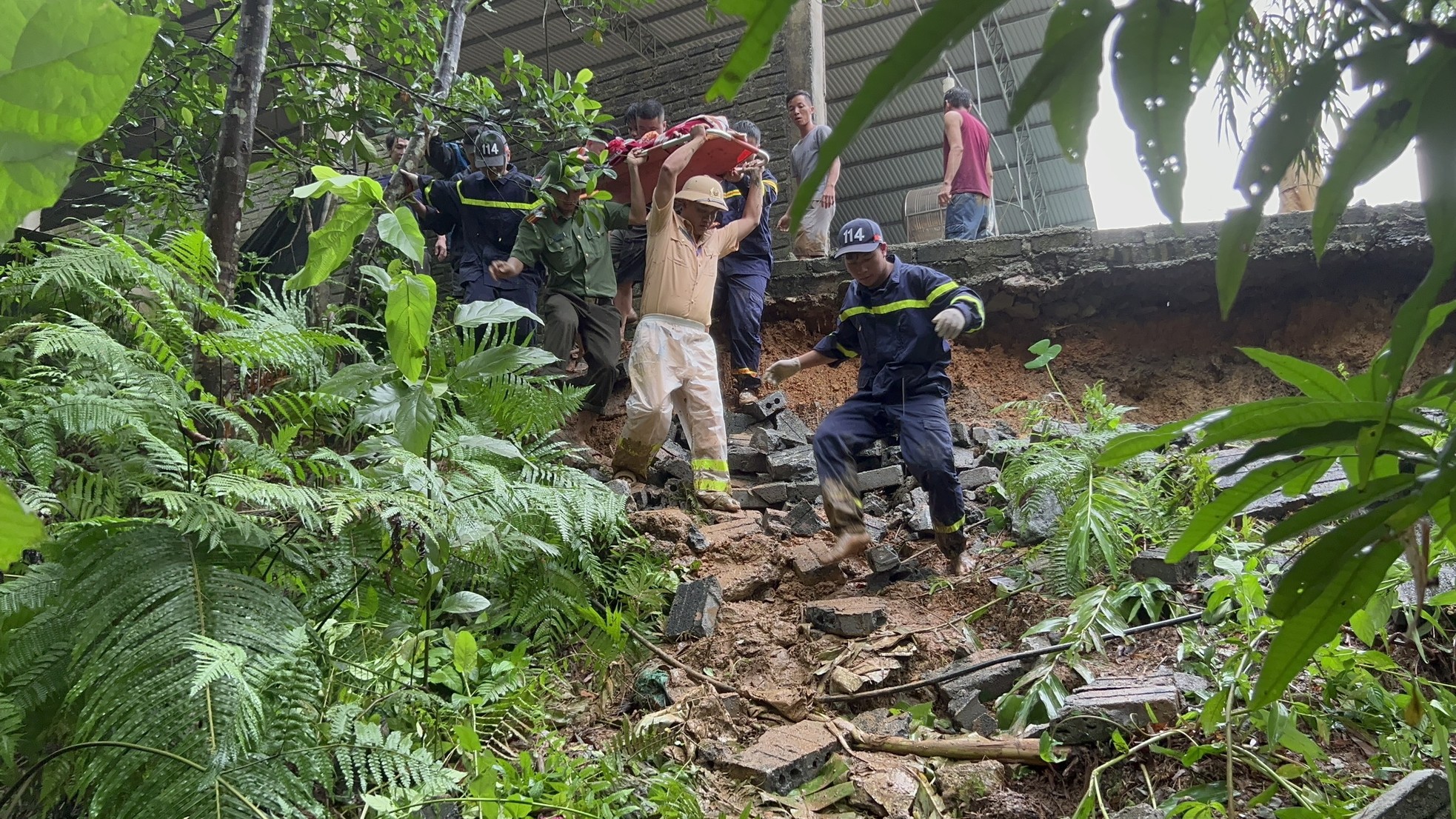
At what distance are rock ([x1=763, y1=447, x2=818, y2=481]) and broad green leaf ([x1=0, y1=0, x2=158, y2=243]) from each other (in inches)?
212

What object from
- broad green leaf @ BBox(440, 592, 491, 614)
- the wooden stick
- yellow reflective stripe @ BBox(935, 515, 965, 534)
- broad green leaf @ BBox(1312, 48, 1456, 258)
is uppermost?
broad green leaf @ BBox(1312, 48, 1456, 258)

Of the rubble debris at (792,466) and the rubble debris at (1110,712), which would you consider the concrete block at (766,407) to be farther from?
the rubble debris at (1110,712)

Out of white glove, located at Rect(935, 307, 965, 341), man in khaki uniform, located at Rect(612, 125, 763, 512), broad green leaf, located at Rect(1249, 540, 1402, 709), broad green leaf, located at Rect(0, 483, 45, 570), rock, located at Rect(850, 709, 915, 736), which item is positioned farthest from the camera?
man in khaki uniform, located at Rect(612, 125, 763, 512)

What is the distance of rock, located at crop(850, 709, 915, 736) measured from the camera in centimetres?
303

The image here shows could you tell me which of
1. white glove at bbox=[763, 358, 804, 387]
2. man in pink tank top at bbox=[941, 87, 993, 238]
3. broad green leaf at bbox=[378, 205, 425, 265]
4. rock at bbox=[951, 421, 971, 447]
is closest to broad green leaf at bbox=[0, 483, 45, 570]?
broad green leaf at bbox=[378, 205, 425, 265]

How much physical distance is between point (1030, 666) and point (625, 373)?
4294mm

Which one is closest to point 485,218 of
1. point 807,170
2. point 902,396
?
point 807,170

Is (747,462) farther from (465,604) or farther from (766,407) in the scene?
(465,604)

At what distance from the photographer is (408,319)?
1.97m

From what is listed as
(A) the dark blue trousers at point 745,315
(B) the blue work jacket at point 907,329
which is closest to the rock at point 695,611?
(B) the blue work jacket at point 907,329

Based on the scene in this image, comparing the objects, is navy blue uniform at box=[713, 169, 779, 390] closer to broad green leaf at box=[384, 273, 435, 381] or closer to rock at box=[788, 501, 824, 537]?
rock at box=[788, 501, 824, 537]

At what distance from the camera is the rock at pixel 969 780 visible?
101 inches

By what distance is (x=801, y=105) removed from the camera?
24.6ft

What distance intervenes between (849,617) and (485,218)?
365 centimetres
